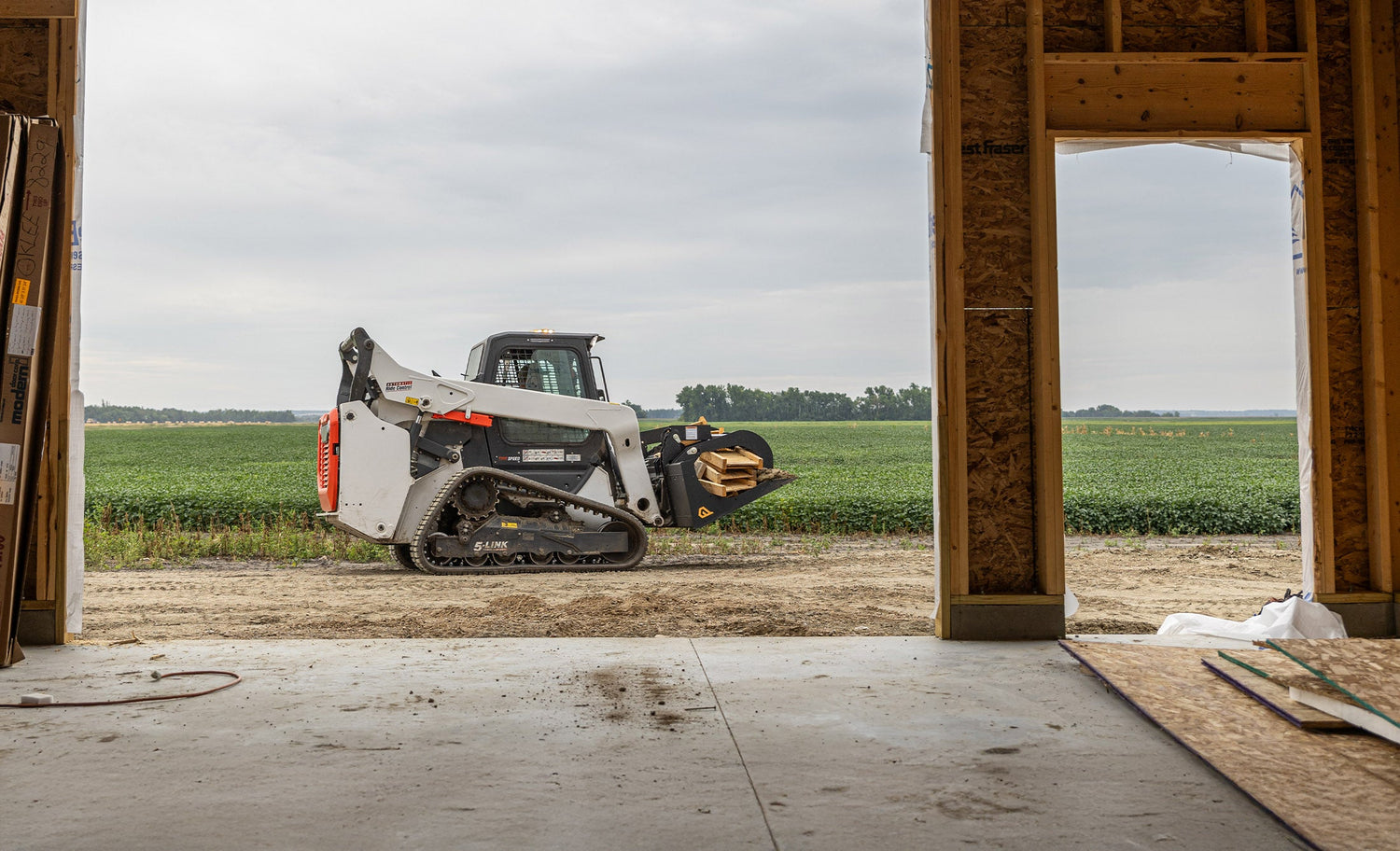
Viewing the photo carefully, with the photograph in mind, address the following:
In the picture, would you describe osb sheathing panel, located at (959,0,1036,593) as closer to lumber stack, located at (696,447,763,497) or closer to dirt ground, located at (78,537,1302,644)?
→ dirt ground, located at (78,537,1302,644)

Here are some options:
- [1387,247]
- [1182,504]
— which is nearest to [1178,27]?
[1387,247]

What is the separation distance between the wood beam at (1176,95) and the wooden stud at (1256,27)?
9cm

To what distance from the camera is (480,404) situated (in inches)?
470

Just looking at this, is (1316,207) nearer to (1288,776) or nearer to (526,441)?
(1288,776)

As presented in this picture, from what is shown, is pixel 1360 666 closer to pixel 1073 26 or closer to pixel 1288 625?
pixel 1288 625

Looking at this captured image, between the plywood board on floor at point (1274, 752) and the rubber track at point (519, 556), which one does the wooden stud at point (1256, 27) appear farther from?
the rubber track at point (519, 556)

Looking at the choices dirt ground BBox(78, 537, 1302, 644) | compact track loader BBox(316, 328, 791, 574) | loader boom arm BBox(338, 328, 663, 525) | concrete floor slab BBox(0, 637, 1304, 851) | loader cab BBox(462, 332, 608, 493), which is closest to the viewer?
concrete floor slab BBox(0, 637, 1304, 851)

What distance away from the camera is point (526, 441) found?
1223 centimetres

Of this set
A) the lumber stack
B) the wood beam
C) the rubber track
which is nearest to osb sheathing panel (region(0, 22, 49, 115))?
the wood beam

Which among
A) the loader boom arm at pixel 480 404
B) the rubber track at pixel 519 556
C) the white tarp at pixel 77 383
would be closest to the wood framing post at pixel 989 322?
the white tarp at pixel 77 383

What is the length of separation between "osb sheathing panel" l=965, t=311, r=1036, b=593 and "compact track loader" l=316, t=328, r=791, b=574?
6.20 meters

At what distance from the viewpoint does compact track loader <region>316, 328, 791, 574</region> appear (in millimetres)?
11312

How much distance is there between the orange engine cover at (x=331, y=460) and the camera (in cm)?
1111

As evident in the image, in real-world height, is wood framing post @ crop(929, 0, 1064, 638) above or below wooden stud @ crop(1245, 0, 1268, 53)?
below
